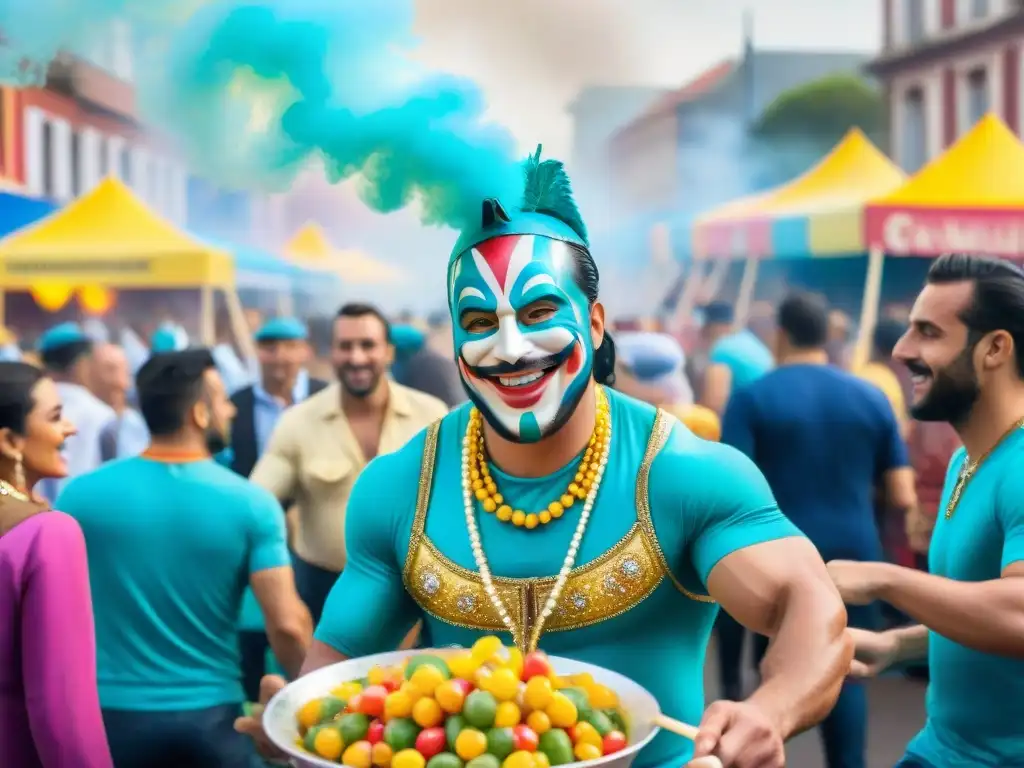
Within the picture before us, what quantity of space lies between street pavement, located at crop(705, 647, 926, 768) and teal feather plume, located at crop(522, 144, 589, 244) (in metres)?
3.58

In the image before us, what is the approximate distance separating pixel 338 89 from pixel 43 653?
1290 mm

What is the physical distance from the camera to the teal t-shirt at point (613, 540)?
233cm

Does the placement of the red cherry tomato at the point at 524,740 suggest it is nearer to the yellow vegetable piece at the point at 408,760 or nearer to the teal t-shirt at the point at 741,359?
the yellow vegetable piece at the point at 408,760

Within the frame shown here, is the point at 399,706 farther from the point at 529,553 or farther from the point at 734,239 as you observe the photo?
the point at 734,239

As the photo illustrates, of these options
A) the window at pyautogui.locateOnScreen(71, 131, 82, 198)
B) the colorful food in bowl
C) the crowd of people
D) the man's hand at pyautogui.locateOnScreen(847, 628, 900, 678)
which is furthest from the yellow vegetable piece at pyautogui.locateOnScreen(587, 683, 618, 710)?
the window at pyautogui.locateOnScreen(71, 131, 82, 198)

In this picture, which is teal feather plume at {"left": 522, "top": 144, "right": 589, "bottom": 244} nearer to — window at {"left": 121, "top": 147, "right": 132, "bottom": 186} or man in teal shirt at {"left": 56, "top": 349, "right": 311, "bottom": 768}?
man in teal shirt at {"left": 56, "top": 349, "right": 311, "bottom": 768}

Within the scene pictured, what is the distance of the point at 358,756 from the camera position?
6.32 ft

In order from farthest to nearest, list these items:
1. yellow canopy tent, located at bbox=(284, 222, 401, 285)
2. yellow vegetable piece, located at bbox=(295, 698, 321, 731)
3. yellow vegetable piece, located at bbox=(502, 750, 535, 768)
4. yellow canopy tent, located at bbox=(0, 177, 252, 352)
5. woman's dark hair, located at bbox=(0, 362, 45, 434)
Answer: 1. yellow canopy tent, located at bbox=(284, 222, 401, 285)
2. yellow canopy tent, located at bbox=(0, 177, 252, 352)
3. woman's dark hair, located at bbox=(0, 362, 45, 434)
4. yellow vegetable piece, located at bbox=(295, 698, 321, 731)
5. yellow vegetable piece, located at bbox=(502, 750, 535, 768)

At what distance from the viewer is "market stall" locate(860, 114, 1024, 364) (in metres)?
10.2

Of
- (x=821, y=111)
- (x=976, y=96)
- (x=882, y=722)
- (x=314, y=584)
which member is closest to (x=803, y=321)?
(x=882, y=722)

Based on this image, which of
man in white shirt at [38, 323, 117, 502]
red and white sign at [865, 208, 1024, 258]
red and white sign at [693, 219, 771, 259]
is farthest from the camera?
red and white sign at [693, 219, 771, 259]

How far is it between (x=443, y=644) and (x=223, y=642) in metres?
1.43

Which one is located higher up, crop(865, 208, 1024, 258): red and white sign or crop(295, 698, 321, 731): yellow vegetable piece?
crop(865, 208, 1024, 258): red and white sign

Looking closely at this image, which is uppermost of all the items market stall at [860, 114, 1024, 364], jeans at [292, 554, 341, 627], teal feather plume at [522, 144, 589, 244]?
market stall at [860, 114, 1024, 364]
